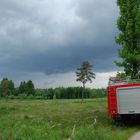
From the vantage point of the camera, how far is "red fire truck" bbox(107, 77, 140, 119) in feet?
87.9

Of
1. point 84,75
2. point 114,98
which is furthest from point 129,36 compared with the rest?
point 84,75

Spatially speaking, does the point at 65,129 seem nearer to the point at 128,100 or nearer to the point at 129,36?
the point at 128,100

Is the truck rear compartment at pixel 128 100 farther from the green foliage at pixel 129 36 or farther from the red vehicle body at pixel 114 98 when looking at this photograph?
the green foliage at pixel 129 36

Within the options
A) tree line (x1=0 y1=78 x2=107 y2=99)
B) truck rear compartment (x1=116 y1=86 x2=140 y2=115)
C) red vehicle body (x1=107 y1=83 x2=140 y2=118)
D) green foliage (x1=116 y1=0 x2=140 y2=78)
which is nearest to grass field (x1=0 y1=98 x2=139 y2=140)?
red vehicle body (x1=107 y1=83 x2=140 y2=118)

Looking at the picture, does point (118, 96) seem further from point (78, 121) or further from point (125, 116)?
point (78, 121)

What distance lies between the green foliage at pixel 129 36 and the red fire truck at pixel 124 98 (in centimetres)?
513

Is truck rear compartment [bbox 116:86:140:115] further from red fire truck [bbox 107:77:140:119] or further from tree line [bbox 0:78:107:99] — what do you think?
tree line [bbox 0:78:107:99]

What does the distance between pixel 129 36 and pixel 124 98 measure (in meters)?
7.83

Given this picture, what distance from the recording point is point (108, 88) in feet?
92.3

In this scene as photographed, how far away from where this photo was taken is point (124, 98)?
89.7ft

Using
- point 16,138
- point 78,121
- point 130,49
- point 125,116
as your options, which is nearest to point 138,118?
point 125,116

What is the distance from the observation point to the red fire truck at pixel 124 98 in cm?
2678

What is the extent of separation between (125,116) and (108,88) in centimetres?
214

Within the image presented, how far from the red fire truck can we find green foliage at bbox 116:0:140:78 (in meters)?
5.13
